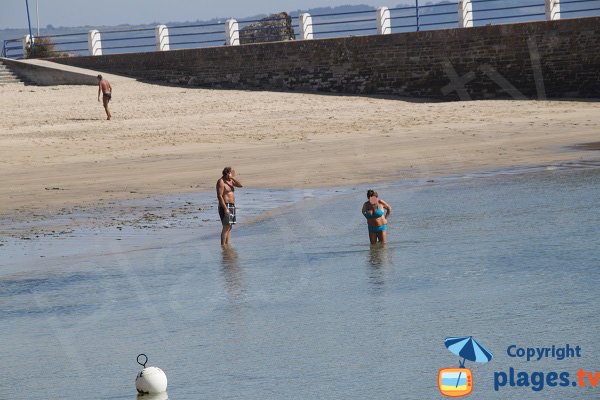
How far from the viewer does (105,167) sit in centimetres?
2414

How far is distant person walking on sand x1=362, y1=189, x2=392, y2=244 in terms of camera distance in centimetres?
1584

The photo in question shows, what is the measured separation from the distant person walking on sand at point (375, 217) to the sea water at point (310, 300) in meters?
0.30

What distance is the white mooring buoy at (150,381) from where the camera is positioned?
9.49 metres

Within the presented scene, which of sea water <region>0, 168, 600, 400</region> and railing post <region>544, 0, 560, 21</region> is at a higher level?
railing post <region>544, 0, 560, 21</region>

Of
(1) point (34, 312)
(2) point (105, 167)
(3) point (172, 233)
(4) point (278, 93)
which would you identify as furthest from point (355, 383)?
(4) point (278, 93)

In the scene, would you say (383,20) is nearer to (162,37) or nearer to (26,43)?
(162,37)

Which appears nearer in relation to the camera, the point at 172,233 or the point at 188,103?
the point at 172,233

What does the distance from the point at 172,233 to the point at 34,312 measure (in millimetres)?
4716

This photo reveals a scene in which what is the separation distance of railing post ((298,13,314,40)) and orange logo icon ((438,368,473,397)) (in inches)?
1070

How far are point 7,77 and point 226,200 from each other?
23.7m

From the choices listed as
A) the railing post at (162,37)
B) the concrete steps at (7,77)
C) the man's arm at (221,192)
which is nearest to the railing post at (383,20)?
the railing post at (162,37)

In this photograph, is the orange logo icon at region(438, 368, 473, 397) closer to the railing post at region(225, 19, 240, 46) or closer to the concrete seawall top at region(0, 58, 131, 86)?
the concrete seawall top at region(0, 58, 131, 86)

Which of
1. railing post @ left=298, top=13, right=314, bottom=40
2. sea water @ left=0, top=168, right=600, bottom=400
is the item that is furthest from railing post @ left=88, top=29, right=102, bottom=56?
sea water @ left=0, top=168, right=600, bottom=400

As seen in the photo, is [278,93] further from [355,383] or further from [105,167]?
[355,383]
